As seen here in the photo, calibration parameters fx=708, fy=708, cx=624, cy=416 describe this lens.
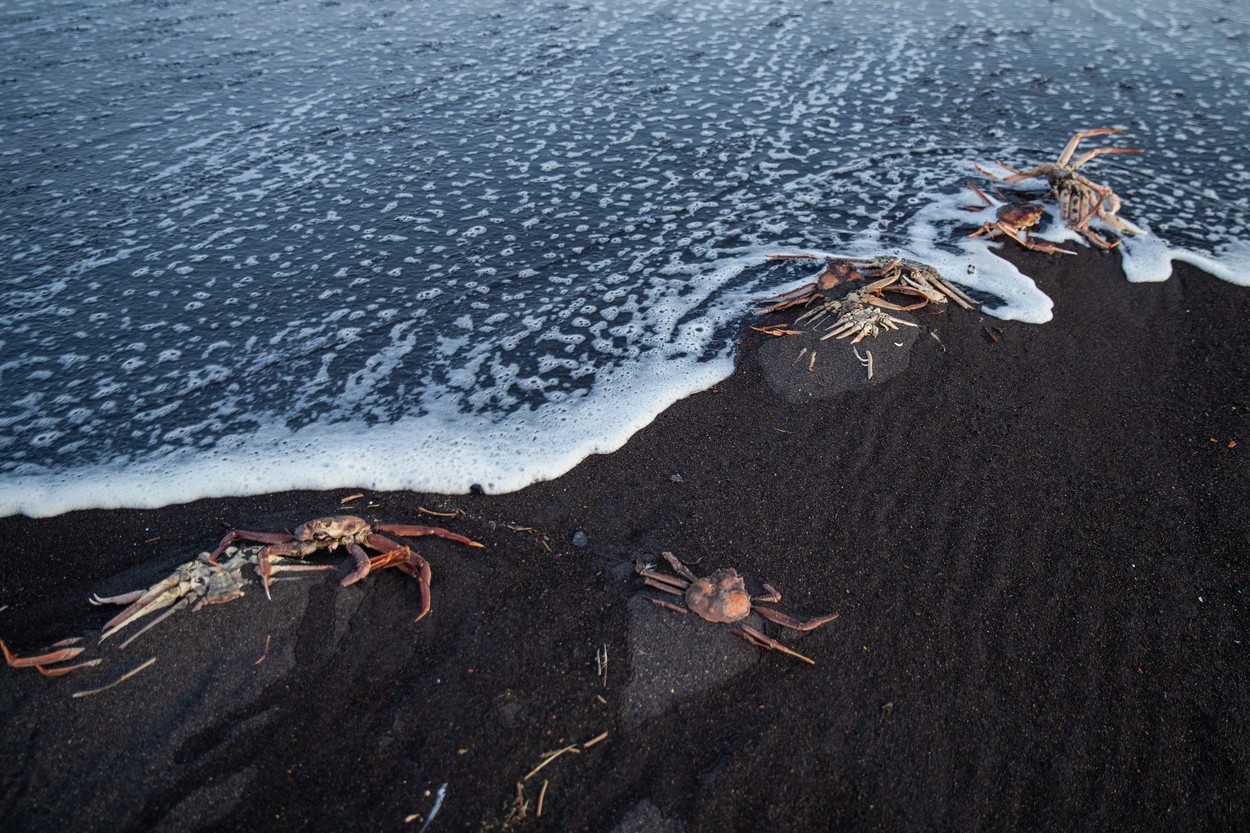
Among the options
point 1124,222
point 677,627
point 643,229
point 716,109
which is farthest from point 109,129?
point 1124,222

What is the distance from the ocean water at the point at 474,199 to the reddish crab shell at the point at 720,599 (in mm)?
1255

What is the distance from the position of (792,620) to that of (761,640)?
0.19 metres

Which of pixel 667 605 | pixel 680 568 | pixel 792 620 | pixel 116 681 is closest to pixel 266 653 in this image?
pixel 116 681

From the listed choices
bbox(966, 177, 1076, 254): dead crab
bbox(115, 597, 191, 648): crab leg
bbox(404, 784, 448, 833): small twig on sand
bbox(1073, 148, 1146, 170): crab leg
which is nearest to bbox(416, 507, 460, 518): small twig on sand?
bbox(115, 597, 191, 648): crab leg

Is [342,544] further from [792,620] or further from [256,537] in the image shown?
[792,620]

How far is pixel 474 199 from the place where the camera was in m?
6.46

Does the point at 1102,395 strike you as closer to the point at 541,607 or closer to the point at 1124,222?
the point at 1124,222

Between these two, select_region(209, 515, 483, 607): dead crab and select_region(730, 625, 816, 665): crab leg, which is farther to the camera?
select_region(209, 515, 483, 607): dead crab

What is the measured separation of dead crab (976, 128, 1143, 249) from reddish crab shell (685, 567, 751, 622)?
16.0 feet

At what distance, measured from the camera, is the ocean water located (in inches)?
174

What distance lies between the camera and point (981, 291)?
17.5 feet

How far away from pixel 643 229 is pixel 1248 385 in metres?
4.35

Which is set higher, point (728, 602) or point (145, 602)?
point (145, 602)

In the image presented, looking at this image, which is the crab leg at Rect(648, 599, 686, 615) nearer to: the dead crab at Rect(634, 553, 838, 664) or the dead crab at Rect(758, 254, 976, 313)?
the dead crab at Rect(634, 553, 838, 664)
